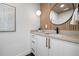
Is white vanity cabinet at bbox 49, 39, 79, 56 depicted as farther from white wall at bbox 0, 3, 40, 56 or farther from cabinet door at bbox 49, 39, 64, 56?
white wall at bbox 0, 3, 40, 56

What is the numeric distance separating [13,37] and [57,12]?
0.90m

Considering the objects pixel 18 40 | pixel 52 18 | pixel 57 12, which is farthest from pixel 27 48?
pixel 57 12

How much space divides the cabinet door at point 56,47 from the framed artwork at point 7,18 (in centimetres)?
79

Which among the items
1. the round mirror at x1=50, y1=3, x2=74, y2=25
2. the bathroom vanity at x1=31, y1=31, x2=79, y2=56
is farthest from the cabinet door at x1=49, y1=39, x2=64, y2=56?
the round mirror at x1=50, y1=3, x2=74, y2=25

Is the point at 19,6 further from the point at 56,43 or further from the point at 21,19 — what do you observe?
the point at 56,43

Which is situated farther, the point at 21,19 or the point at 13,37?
the point at 21,19

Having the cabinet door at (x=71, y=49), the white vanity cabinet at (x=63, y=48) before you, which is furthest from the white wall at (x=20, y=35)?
the cabinet door at (x=71, y=49)

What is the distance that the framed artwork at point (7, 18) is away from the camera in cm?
151

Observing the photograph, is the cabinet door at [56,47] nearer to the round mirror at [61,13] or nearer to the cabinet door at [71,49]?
the cabinet door at [71,49]

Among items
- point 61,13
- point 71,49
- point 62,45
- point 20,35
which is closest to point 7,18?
point 20,35

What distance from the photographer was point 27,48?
1812 millimetres

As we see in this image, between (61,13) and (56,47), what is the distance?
769mm

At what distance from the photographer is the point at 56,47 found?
1086mm

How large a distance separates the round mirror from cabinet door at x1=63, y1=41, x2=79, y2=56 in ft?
2.26
